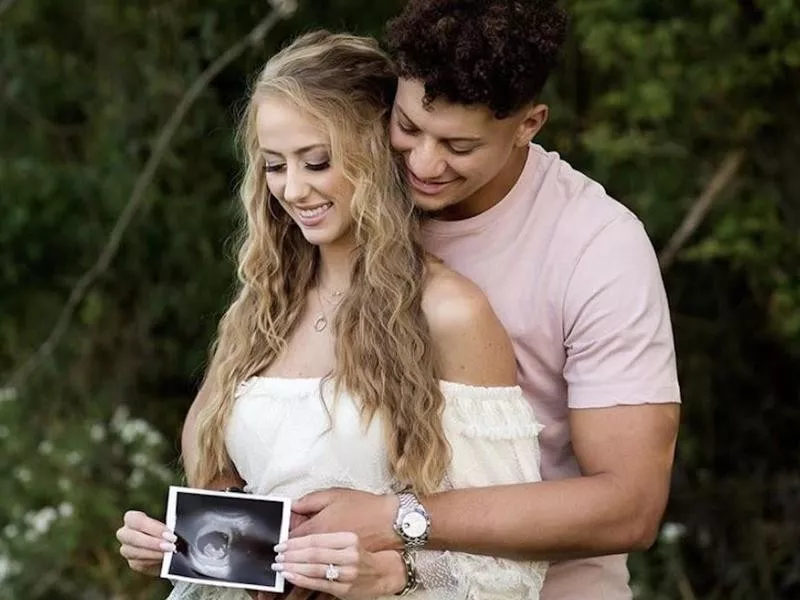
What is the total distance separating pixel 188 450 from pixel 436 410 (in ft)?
1.99

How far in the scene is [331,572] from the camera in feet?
9.19

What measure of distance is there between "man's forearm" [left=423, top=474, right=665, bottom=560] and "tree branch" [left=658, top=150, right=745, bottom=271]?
2.80 metres

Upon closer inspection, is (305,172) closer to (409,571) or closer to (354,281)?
(354,281)

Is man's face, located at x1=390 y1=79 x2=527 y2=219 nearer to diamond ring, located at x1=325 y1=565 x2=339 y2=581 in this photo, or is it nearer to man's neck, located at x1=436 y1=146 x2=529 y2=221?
man's neck, located at x1=436 y1=146 x2=529 y2=221

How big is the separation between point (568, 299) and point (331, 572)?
0.66 m

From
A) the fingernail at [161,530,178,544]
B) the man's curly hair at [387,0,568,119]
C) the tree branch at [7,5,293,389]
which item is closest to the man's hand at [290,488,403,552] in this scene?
the fingernail at [161,530,178,544]

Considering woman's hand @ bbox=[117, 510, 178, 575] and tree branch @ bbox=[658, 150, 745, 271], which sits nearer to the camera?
woman's hand @ bbox=[117, 510, 178, 575]

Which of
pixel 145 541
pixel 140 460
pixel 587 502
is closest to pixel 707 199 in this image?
pixel 140 460

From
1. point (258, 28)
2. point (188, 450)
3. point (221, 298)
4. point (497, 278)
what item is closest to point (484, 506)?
point (497, 278)

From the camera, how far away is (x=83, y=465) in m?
6.35

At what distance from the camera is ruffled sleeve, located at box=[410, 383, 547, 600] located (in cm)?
293

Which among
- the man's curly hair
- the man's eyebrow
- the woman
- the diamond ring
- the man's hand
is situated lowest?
the diamond ring

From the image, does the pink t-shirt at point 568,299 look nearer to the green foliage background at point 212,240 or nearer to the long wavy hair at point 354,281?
the long wavy hair at point 354,281

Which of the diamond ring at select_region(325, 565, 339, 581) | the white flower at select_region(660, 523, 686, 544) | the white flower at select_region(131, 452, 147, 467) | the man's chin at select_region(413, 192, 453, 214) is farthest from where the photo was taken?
the white flower at select_region(131, 452, 147, 467)
